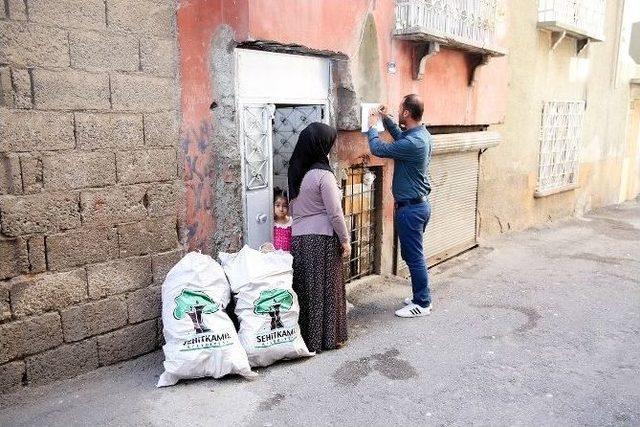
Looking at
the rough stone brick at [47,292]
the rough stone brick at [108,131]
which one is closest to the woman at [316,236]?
the rough stone brick at [108,131]

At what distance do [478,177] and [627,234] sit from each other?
3364 millimetres

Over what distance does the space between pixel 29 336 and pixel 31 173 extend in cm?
97

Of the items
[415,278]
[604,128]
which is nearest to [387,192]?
[415,278]

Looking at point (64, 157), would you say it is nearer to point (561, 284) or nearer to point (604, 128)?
point (561, 284)

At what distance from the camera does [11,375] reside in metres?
3.18

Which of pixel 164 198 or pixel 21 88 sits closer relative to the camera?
pixel 21 88

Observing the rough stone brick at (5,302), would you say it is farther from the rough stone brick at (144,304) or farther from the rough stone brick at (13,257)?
the rough stone brick at (144,304)

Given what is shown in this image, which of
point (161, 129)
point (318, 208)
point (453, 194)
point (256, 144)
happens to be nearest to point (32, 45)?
point (161, 129)

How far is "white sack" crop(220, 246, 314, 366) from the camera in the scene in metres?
3.60

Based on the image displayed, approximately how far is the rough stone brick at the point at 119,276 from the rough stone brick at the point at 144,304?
0.05 metres

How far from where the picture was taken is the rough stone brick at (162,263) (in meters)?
3.82

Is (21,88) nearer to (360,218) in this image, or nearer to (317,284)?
(317,284)

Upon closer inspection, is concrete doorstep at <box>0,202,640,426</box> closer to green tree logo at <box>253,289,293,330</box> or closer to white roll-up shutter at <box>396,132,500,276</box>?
green tree logo at <box>253,289,293,330</box>

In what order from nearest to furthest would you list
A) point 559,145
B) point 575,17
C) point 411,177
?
point 411,177 < point 575,17 < point 559,145
